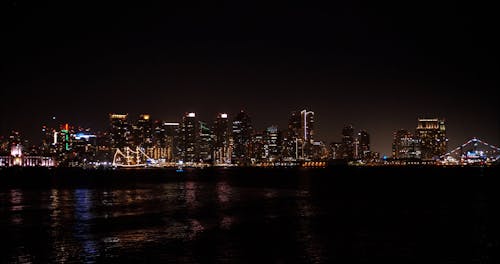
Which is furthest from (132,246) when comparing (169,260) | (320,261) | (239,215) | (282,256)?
(239,215)

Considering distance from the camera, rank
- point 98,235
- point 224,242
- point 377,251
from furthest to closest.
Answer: point 98,235, point 224,242, point 377,251

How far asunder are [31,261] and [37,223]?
40.8ft

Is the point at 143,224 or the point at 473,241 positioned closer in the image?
the point at 473,241

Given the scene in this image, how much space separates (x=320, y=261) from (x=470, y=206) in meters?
29.4

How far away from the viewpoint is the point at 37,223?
3338 cm

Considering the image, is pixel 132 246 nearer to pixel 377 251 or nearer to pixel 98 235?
pixel 98 235

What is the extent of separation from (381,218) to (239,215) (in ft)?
31.0

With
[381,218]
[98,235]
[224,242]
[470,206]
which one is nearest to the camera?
Answer: [224,242]

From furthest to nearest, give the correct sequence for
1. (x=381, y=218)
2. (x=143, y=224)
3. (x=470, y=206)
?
(x=470, y=206)
(x=381, y=218)
(x=143, y=224)

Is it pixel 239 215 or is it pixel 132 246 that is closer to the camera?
pixel 132 246

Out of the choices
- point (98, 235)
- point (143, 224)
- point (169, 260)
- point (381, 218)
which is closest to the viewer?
point (169, 260)

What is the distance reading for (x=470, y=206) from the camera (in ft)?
153

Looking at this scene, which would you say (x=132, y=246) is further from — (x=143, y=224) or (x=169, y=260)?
(x=143, y=224)

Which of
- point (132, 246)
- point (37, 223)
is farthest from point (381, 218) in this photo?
point (37, 223)
